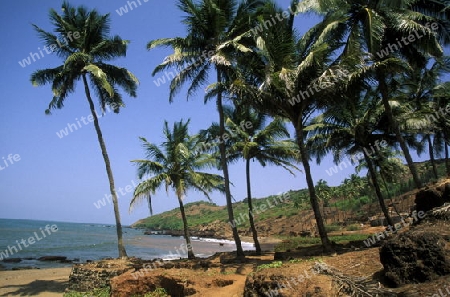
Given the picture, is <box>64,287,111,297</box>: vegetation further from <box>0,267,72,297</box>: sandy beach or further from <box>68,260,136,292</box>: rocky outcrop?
<box>0,267,72,297</box>: sandy beach

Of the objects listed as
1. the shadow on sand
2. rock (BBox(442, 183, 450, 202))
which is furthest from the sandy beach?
rock (BBox(442, 183, 450, 202))

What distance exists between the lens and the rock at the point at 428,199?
8.68m

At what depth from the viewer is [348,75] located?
480 inches

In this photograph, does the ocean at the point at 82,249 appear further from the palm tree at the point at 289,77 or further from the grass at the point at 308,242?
the palm tree at the point at 289,77

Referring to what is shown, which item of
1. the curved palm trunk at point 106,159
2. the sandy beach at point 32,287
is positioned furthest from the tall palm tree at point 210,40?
the sandy beach at point 32,287

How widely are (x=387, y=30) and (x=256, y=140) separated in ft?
29.3

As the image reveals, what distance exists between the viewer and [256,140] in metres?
18.8

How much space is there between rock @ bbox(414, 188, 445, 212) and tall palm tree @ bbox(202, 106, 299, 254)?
889cm

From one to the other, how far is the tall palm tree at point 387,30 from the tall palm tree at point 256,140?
18.6ft

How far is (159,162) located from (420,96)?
20580 millimetres

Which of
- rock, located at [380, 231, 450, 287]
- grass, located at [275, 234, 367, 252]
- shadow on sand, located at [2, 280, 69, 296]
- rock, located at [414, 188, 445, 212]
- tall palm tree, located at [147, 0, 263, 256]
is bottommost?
grass, located at [275, 234, 367, 252]

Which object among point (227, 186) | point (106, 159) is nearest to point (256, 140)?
point (227, 186)

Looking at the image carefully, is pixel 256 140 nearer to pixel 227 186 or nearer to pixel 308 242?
Result: pixel 227 186

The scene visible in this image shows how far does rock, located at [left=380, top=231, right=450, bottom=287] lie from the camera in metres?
4.89
